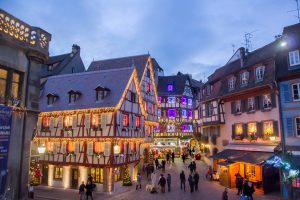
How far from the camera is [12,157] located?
1026 centimetres

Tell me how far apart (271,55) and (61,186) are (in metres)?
24.3

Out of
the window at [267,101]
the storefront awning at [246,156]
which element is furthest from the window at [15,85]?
the window at [267,101]

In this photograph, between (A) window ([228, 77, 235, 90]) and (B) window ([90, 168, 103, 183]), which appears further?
(A) window ([228, 77, 235, 90])

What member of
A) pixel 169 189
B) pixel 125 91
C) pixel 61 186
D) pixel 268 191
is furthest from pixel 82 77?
pixel 268 191

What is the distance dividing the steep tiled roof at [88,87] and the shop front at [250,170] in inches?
487

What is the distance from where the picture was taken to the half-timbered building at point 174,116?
54.7m

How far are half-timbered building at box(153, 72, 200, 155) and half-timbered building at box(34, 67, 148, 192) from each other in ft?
77.8

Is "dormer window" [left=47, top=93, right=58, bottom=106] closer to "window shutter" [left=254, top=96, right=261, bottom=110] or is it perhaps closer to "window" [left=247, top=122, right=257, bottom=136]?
"window" [left=247, top=122, right=257, bottom=136]

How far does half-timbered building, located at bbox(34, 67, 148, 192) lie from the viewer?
26125 mm

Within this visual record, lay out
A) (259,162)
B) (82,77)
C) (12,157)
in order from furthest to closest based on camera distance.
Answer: (82,77)
(259,162)
(12,157)

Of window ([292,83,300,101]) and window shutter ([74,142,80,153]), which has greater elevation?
window ([292,83,300,101])

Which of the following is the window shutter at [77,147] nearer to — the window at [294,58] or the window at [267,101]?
the window at [267,101]

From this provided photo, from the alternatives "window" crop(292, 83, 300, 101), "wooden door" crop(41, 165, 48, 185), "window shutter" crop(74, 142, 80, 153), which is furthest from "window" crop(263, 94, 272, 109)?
"wooden door" crop(41, 165, 48, 185)

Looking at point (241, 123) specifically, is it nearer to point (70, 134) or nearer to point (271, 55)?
point (271, 55)
